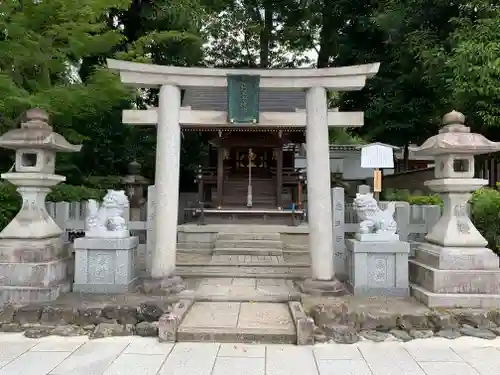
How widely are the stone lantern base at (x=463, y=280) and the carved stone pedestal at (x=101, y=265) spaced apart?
4872 mm

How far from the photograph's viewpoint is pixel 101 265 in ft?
22.8

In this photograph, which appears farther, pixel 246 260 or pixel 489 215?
pixel 246 260

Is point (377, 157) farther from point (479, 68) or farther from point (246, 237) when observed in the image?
point (246, 237)

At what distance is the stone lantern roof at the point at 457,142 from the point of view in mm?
6527

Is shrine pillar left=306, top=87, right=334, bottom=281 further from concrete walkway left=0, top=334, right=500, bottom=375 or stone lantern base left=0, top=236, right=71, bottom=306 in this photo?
stone lantern base left=0, top=236, right=71, bottom=306

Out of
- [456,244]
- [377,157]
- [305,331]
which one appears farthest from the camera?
[377,157]

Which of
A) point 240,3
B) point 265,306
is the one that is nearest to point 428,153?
point 265,306

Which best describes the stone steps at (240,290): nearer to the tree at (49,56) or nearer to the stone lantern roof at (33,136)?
the stone lantern roof at (33,136)

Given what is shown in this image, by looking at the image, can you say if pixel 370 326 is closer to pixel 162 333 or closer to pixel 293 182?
pixel 162 333

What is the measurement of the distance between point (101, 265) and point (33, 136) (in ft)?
7.88

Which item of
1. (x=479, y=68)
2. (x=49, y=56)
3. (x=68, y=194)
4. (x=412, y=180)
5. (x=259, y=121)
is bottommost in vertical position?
(x=68, y=194)

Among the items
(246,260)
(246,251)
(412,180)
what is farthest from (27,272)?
(412,180)

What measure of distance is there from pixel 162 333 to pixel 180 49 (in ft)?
44.9

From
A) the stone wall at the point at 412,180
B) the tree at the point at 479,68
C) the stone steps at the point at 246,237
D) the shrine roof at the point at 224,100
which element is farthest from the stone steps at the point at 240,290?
the stone wall at the point at 412,180
